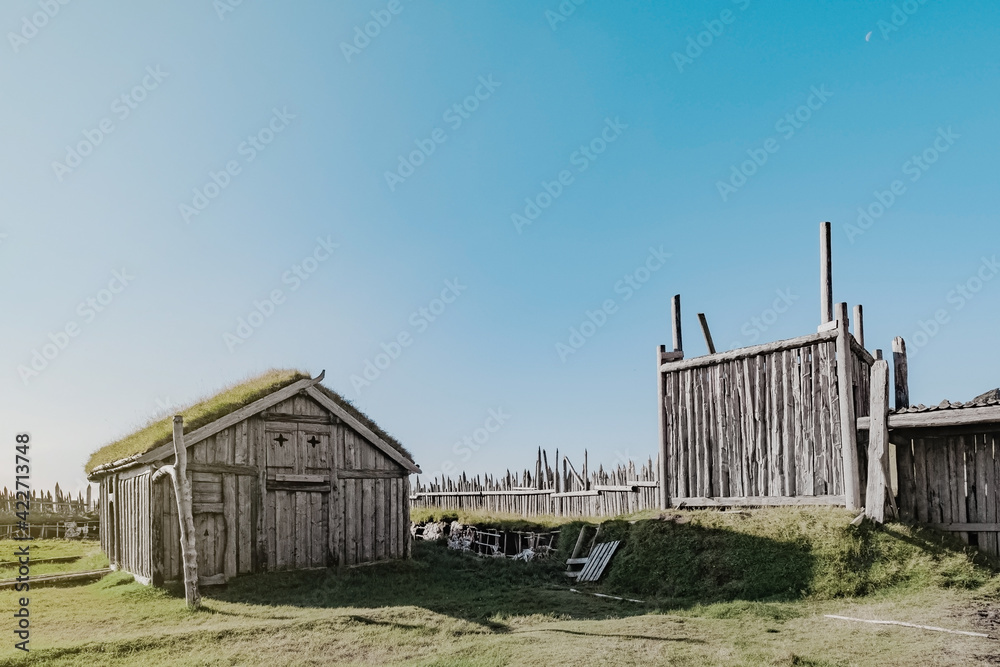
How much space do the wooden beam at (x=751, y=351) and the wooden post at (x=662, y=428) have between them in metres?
0.24

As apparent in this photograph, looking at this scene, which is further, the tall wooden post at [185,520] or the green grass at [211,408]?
the green grass at [211,408]

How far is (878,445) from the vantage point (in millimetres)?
13422

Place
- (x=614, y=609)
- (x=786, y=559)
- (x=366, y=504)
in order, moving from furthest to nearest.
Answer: (x=366, y=504)
(x=786, y=559)
(x=614, y=609)

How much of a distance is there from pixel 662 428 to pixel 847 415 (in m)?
4.39

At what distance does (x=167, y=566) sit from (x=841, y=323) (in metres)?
13.5

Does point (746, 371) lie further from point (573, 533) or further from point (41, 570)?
point (41, 570)

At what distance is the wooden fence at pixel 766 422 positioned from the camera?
47.0ft

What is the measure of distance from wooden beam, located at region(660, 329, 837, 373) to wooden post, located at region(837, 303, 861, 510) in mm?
270

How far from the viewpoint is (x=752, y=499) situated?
15.4 m

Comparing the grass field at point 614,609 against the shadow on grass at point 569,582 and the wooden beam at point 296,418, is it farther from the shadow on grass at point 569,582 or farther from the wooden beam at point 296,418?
the wooden beam at point 296,418

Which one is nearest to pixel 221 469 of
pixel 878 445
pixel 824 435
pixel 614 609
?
pixel 614 609

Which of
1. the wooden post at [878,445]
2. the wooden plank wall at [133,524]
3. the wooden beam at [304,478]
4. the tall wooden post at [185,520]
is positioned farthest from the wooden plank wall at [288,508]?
the wooden post at [878,445]

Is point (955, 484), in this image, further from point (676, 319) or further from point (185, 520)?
point (185, 520)

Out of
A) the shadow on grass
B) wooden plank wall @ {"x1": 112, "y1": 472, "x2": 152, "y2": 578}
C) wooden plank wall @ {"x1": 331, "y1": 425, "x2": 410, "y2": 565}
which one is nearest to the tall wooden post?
the shadow on grass
